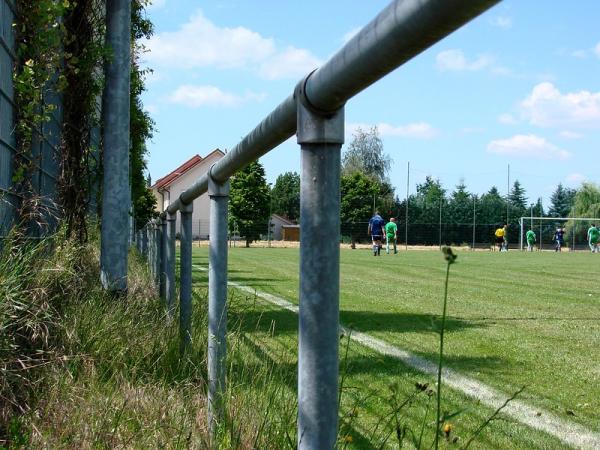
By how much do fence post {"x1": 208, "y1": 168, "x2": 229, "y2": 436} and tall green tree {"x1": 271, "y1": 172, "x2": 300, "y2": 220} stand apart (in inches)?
4023

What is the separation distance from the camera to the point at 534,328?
10.2 m

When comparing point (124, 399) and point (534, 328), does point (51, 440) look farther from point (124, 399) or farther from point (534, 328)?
point (534, 328)

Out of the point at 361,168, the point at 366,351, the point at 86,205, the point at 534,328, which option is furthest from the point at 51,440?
the point at 361,168

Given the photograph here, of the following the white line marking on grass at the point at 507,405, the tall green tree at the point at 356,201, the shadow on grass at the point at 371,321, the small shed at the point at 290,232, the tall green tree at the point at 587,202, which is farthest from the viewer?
the small shed at the point at 290,232

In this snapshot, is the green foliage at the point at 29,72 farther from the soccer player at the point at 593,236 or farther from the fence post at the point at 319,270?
the soccer player at the point at 593,236

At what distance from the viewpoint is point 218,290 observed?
3.74 metres

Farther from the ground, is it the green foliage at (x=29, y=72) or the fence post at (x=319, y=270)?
the green foliage at (x=29, y=72)

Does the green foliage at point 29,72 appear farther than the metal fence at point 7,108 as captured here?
Yes

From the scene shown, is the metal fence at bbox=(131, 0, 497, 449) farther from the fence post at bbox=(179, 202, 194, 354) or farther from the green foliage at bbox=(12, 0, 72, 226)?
the green foliage at bbox=(12, 0, 72, 226)

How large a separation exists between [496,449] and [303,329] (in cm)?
307

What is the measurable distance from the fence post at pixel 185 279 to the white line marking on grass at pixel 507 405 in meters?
0.42

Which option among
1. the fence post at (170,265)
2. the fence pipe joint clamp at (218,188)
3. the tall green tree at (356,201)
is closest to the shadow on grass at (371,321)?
the fence post at (170,265)

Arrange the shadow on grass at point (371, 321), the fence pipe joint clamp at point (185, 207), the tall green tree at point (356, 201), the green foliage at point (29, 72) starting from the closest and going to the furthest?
the fence pipe joint clamp at point (185, 207) < the green foliage at point (29, 72) < the shadow on grass at point (371, 321) < the tall green tree at point (356, 201)

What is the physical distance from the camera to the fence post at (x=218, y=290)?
12.1 ft
